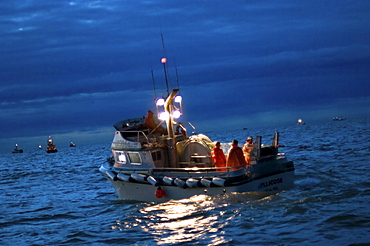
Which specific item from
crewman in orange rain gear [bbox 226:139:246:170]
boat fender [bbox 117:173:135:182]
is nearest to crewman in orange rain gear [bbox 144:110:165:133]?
boat fender [bbox 117:173:135:182]

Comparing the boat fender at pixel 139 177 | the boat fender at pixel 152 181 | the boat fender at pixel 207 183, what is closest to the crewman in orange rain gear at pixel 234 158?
the boat fender at pixel 207 183

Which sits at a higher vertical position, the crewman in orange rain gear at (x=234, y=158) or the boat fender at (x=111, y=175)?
the crewman in orange rain gear at (x=234, y=158)

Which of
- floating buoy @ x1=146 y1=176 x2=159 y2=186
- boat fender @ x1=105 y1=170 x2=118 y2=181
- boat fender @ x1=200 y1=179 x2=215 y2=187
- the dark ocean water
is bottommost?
the dark ocean water

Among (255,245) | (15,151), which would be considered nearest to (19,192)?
(255,245)

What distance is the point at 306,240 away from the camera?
12.7 meters

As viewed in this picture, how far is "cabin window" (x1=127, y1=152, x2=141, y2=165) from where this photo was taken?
2107cm

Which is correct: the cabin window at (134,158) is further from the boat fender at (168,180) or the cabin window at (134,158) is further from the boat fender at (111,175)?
the boat fender at (168,180)

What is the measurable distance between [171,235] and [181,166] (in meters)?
6.60

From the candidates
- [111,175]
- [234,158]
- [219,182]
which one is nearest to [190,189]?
[219,182]

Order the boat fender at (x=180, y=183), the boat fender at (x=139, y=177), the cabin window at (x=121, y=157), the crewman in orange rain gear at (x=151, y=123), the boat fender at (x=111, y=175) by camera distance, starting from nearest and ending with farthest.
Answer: the boat fender at (x=180, y=183), the boat fender at (x=139, y=177), the boat fender at (x=111, y=175), the cabin window at (x=121, y=157), the crewman in orange rain gear at (x=151, y=123)

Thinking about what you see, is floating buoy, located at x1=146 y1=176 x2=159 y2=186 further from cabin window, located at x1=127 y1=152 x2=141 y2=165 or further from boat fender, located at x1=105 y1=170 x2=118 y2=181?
boat fender, located at x1=105 y1=170 x2=118 y2=181

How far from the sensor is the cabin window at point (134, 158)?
21.1 metres

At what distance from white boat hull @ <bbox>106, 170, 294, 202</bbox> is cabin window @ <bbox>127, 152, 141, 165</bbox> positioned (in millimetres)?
997

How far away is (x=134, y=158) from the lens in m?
21.3
